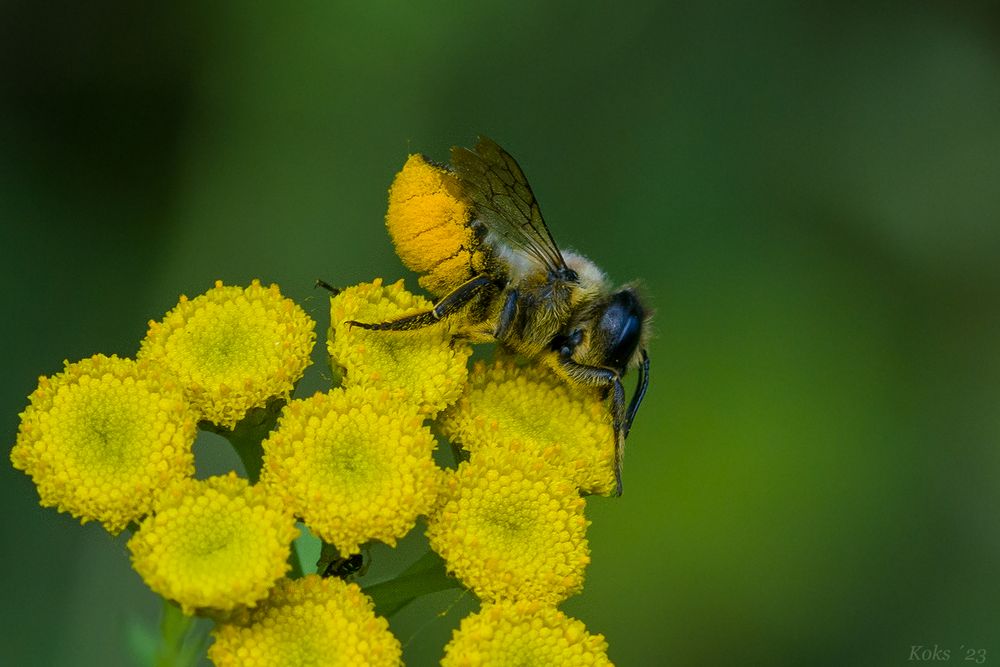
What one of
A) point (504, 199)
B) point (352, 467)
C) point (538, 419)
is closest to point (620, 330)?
point (538, 419)

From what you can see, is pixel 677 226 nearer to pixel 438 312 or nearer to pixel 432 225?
pixel 432 225

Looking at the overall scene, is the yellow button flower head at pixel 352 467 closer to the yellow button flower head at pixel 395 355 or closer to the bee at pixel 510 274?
the yellow button flower head at pixel 395 355

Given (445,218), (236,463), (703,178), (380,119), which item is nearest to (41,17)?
(380,119)

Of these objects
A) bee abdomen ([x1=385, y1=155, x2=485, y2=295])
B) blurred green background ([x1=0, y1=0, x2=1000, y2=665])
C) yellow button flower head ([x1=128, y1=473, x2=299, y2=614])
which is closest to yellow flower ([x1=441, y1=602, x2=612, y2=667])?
yellow button flower head ([x1=128, y1=473, x2=299, y2=614])

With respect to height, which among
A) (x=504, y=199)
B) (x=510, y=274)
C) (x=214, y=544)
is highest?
(x=504, y=199)

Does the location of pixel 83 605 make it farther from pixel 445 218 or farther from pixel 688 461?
pixel 688 461

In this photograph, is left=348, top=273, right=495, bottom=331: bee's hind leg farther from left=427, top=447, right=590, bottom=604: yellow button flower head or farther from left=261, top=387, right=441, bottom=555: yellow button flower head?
left=427, top=447, right=590, bottom=604: yellow button flower head
